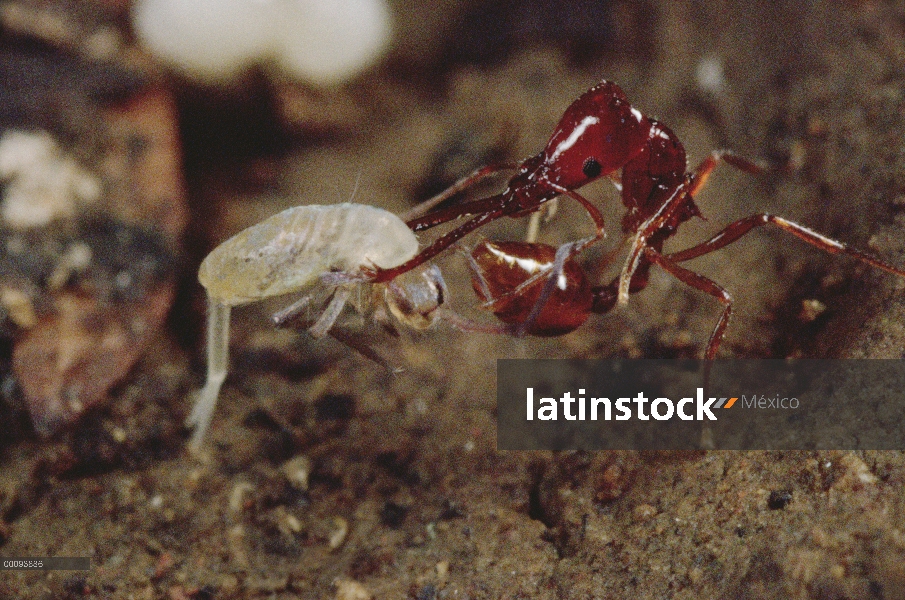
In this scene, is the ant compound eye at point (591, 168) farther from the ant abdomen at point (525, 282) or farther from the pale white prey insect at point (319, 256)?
the pale white prey insect at point (319, 256)

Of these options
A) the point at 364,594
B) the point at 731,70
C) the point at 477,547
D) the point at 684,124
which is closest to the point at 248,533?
the point at 364,594

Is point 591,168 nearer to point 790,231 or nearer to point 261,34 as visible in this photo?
point 790,231

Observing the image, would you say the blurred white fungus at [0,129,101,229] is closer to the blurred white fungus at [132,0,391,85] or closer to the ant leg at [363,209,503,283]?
the blurred white fungus at [132,0,391,85]

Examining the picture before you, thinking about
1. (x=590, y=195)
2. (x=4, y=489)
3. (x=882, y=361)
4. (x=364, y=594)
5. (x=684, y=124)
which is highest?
(x=684, y=124)

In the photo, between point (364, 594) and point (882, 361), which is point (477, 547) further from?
point (882, 361)

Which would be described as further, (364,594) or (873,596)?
(364,594)

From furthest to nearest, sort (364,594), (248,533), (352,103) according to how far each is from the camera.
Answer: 1. (352,103)
2. (248,533)
3. (364,594)

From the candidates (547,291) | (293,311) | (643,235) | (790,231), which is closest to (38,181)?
(293,311)
